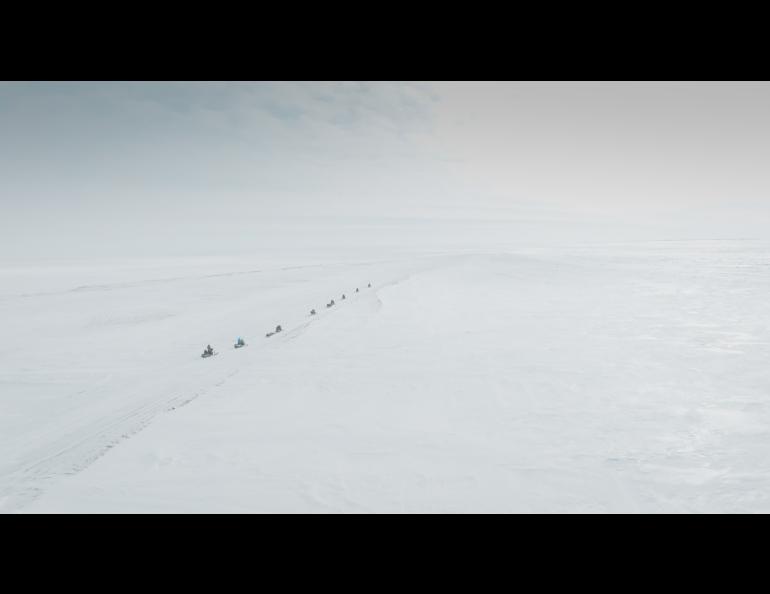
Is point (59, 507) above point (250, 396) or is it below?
below

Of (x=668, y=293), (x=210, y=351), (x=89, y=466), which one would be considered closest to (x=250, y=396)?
(x=89, y=466)

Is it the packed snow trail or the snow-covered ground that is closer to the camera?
the snow-covered ground

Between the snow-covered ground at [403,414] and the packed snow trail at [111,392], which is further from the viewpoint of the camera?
the packed snow trail at [111,392]

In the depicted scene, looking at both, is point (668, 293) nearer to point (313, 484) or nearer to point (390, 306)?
point (390, 306)

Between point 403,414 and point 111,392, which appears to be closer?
point 403,414

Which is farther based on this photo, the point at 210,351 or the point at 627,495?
the point at 210,351
